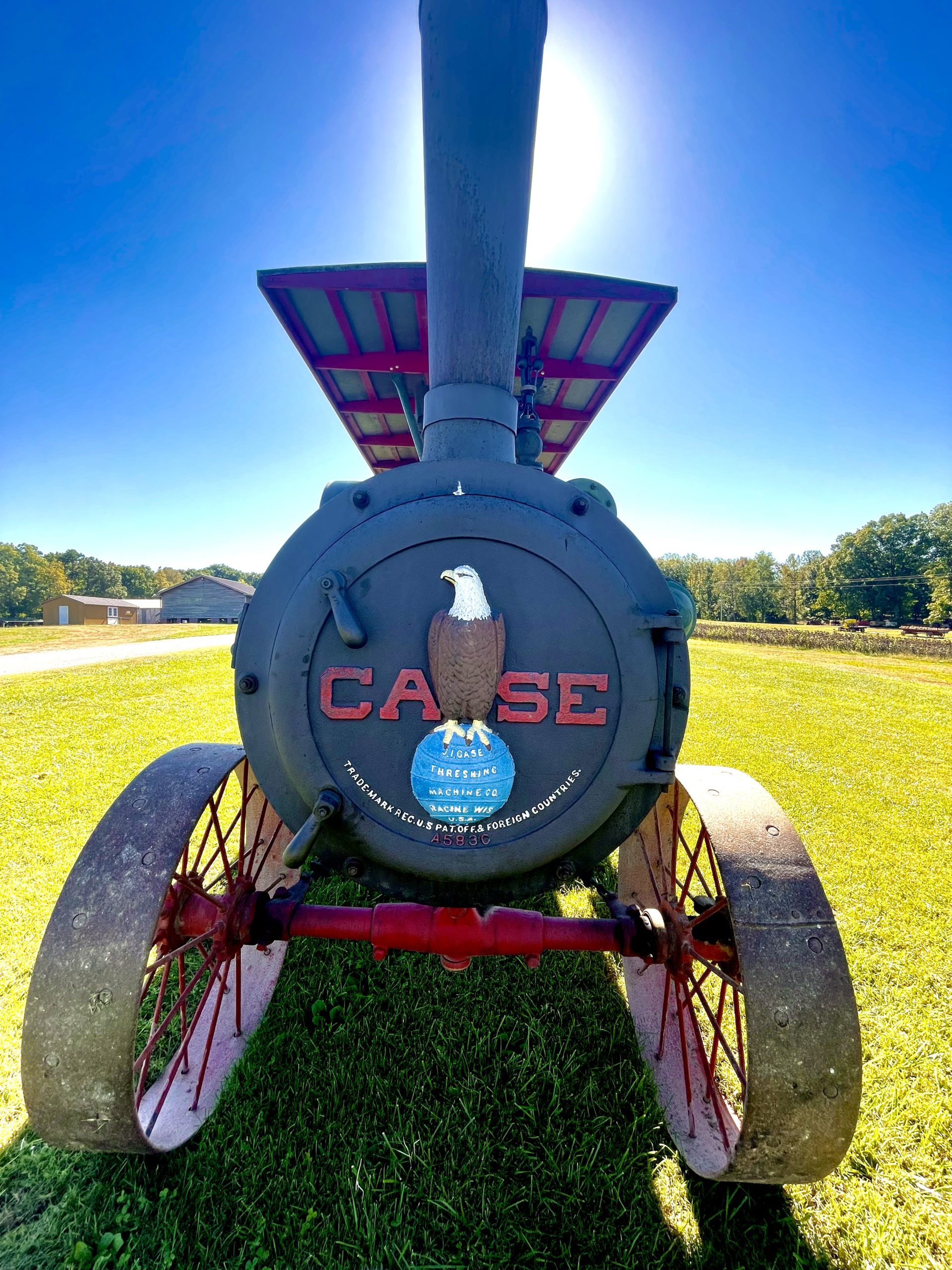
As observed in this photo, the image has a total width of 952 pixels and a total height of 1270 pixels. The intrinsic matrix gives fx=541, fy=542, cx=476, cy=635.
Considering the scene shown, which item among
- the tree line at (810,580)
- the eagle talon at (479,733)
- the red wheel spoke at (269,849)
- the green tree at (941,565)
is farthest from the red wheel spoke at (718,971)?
the green tree at (941,565)

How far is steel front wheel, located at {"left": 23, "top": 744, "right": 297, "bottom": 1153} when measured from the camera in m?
1.39

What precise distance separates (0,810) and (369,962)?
13.1ft

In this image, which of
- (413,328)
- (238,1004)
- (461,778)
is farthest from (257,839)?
(413,328)

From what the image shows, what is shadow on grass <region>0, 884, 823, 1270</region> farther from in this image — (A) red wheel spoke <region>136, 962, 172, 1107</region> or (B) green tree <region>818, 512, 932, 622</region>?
(B) green tree <region>818, 512, 932, 622</region>

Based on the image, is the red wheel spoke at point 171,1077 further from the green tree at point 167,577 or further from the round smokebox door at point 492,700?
the green tree at point 167,577

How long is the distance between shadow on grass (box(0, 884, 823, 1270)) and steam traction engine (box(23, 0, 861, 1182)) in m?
0.17

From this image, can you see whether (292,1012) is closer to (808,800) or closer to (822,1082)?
(822,1082)

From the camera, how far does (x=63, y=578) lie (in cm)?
6406

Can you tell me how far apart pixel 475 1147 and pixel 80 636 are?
25.6 m

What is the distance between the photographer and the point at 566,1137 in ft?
6.15

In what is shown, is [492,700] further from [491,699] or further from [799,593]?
[799,593]

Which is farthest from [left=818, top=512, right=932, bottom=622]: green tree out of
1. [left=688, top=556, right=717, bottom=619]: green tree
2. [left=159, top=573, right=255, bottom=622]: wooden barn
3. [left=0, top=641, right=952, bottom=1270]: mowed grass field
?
[left=0, top=641, right=952, bottom=1270]: mowed grass field

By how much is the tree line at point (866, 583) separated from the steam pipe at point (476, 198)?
5431 centimetres

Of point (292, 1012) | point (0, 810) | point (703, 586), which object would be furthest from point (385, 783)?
point (703, 586)
